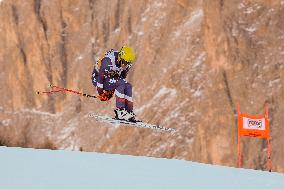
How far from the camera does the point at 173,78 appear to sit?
49500mm

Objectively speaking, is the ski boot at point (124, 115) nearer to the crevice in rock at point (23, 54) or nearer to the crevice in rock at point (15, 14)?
the crevice in rock at point (23, 54)

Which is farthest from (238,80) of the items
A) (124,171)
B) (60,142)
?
(124,171)

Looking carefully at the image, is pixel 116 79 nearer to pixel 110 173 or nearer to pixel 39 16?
pixel 110 173

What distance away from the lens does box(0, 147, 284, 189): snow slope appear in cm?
806

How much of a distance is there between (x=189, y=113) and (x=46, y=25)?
94.6 ft

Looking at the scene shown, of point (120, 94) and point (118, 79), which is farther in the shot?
point (118, 79)

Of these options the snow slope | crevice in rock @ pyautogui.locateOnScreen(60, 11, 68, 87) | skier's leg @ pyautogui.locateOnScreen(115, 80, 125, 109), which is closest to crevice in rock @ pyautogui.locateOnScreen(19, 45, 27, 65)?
crevice in rock @ pyautogui.locateOnScreen(60, 11, 68, 87)

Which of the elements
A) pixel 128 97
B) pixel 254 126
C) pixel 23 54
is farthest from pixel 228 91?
pixel 128 97

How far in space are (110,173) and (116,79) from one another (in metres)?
5.66

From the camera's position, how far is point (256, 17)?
48688 millimetres

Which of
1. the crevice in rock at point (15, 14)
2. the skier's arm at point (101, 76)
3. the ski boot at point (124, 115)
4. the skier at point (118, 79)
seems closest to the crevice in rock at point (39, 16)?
the crevice in rock at point (15, 14)

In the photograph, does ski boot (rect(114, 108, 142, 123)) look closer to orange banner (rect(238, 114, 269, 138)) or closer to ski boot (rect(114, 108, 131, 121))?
ski boot (rect(114, 108, 131, 121))

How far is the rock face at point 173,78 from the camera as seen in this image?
147ft

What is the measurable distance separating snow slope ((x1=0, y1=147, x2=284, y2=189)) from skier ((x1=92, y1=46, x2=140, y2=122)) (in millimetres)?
3514
